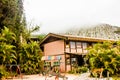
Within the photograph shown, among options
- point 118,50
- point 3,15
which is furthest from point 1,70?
point 118,50

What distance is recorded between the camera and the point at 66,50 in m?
30.4

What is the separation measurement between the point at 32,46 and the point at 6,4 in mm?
8952

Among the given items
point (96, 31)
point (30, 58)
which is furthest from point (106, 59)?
point (96, 31)

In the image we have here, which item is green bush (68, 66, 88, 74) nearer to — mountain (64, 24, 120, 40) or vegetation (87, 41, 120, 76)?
vegetation (87, 41, 120, 76)

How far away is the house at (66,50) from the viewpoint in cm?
3011

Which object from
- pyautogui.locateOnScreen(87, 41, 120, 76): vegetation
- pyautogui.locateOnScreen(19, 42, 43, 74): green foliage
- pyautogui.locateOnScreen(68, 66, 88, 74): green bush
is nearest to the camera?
pyautogui.locateOnScreen(87, 41, 120, 76): vegetation

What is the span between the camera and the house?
98.8 feet

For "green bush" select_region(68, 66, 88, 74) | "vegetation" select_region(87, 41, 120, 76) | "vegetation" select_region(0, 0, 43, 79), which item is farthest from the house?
"vegetation" select_region(87, 41, 120, 76)

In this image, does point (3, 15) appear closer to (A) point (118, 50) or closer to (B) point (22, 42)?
(B) point (22, 42)

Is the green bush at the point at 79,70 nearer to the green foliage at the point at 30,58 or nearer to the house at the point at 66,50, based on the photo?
the house at the point at 66,50

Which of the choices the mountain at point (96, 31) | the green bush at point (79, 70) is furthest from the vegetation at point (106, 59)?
the mountain at point (96, 31)

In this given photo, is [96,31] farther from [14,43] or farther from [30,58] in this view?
[14,43]

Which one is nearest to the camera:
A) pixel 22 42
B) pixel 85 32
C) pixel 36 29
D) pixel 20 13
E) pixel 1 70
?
pixel 1 70

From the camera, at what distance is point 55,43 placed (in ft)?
107
